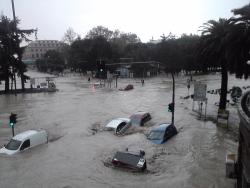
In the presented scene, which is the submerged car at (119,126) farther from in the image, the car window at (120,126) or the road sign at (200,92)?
the road sign at (200,92)

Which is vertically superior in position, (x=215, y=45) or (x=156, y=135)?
(x=215, y=45)

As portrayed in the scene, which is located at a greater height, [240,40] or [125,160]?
[240,40]

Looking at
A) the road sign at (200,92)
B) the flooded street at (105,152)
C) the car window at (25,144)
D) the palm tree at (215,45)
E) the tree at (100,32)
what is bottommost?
the flooded street at (105,152)

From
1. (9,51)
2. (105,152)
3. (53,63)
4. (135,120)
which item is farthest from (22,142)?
(53,63)

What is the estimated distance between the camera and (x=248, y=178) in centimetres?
1003

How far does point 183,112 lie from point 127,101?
11.7 meters

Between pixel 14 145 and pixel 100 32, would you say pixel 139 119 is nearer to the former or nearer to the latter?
pixel 14 145

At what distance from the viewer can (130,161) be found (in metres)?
18.8

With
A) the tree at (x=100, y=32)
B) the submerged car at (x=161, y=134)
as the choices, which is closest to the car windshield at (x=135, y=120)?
the submerged car at (x=161, y=134)

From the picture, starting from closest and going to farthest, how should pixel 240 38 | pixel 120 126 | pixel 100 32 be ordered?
pixel 240 38
pixel 120 126
pixel 100 32

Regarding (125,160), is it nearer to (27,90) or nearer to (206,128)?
(206,128)

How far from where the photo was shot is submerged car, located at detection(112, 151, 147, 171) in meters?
18.5

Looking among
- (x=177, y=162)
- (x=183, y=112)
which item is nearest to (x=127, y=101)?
(x=183, y=112)

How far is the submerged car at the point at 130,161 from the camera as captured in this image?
18547 mm
